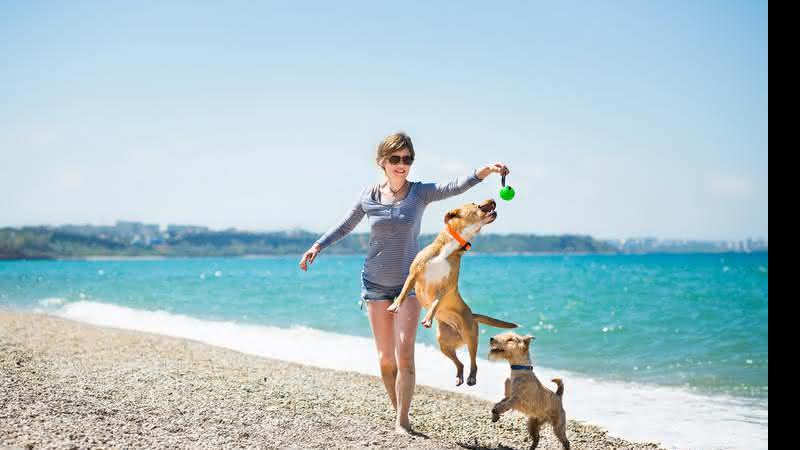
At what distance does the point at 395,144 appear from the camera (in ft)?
16.8

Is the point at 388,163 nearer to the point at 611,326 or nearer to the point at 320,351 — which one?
the point at 320,351

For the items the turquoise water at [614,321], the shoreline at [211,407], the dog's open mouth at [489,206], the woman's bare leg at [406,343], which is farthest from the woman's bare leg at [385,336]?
the turquoise water at [614,321]

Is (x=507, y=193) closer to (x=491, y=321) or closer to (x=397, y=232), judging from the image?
(x=491, y=321)

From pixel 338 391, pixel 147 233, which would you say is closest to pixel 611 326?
pixel 338 391

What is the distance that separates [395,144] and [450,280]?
134 centimetres

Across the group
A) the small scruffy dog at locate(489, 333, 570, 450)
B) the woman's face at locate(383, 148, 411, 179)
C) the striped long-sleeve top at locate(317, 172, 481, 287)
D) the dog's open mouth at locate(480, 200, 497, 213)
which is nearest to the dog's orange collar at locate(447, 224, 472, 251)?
the dog's open mouth at locate(480, 200, 497, 213)

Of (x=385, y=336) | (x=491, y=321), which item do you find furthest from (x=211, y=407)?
(x=491, y=321)

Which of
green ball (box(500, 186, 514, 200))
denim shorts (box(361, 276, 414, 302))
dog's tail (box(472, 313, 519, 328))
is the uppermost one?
green ball (box(500, 186, 514, 200))

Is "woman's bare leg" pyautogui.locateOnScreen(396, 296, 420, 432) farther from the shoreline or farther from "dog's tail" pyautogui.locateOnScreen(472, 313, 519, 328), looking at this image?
"dog's tail" pyautogui.locateOnScreen(472, 313, 519, 328)

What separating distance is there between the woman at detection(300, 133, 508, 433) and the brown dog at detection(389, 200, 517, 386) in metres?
0.79

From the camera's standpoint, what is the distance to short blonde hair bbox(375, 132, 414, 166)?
5098 mm

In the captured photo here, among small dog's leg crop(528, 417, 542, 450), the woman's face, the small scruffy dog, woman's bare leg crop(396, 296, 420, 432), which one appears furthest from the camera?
woman's bare leg crop(396, 296, 420, 432)

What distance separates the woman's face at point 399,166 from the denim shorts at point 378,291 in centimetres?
87

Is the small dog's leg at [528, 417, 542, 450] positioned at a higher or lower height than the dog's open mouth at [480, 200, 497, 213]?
lower
